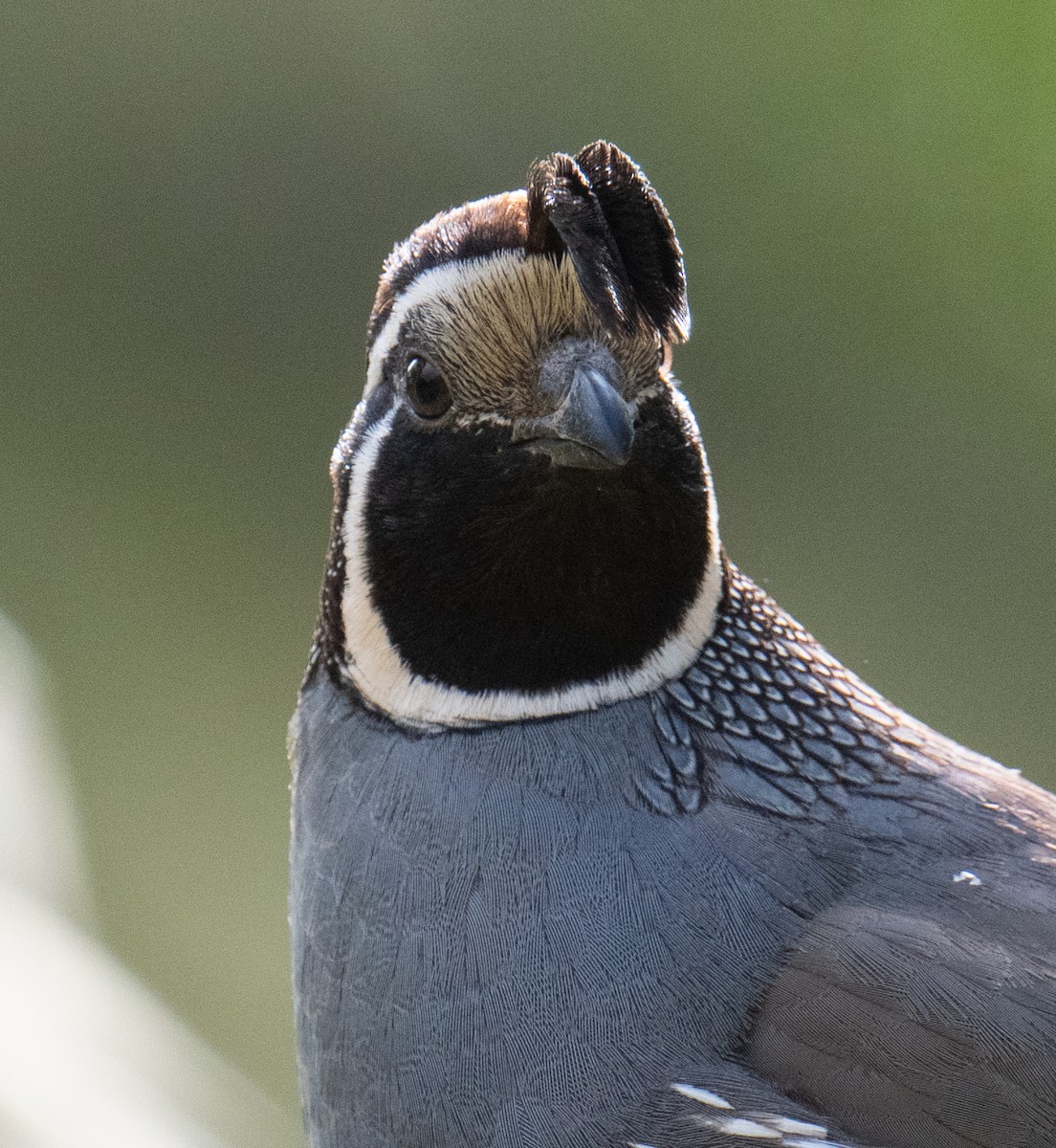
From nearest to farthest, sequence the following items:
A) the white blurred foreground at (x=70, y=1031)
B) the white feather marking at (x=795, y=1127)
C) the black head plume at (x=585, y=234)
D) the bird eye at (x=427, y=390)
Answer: the white feather marking at (x=795, y=1127), the black head plume at (x=585, y=234), the bird eye at (x=427, y=390), the white blurred foreground at (x=70, y=1031)

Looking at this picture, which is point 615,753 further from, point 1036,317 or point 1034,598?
point 1034,598

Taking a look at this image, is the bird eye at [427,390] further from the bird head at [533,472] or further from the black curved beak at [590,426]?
the black curved beak at [590,426]

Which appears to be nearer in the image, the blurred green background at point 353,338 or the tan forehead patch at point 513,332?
the tan forehead patch at point 513,332

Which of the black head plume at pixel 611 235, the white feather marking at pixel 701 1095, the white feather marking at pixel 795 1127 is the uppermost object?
the black head plume at pixel 611 235

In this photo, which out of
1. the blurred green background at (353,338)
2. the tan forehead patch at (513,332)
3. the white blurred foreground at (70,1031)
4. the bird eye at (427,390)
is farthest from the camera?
the blurred green background at (353,338)

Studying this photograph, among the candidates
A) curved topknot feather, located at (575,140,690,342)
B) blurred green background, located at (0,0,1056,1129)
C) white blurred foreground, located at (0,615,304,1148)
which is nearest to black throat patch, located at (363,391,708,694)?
curved topknot feather, located at (575,140,690,342)

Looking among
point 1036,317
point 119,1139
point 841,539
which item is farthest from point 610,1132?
point 841,539

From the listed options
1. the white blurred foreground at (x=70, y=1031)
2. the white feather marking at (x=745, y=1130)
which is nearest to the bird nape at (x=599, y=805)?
the white feather marking at (x=745, y=1130)

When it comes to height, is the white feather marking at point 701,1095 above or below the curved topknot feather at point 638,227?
below
